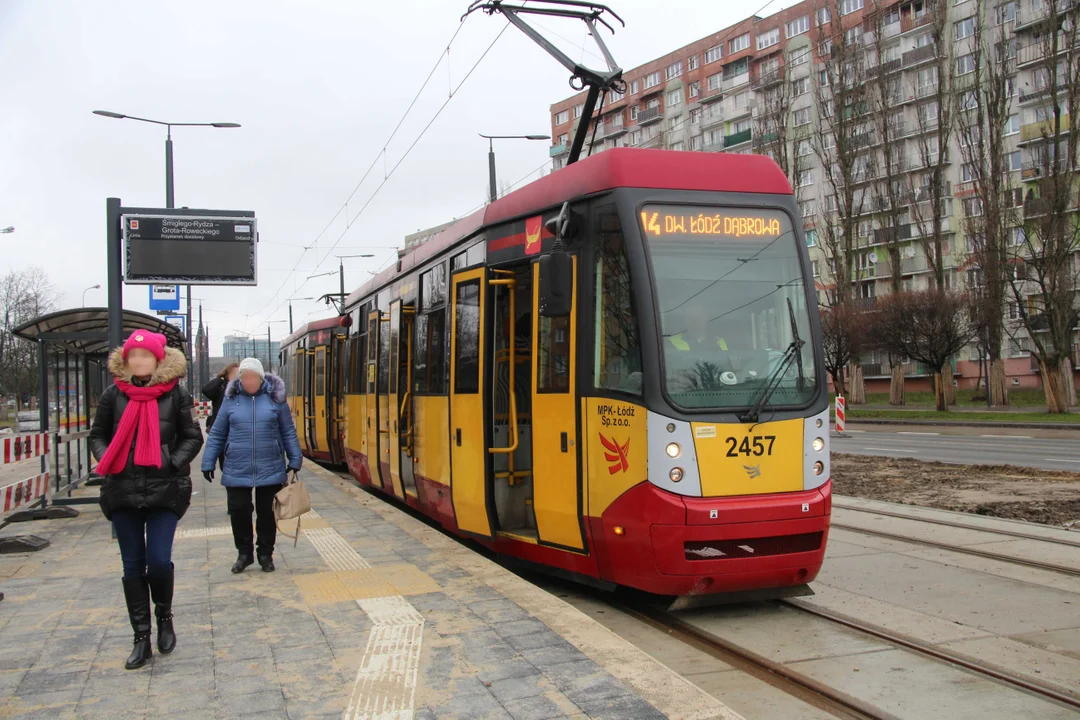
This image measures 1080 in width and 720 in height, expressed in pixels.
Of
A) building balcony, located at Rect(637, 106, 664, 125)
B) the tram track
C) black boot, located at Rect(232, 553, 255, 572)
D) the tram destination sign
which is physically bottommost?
the tram track

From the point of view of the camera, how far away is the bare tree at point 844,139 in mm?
45438

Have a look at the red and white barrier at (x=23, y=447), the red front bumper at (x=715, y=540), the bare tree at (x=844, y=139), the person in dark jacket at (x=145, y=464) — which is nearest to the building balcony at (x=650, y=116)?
the bare tree at (x=844, y=139)

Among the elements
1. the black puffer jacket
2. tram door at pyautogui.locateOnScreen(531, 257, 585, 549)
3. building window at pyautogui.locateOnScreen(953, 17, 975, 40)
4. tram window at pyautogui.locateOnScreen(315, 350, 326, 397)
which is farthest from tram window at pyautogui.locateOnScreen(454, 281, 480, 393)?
building window at pyautogui.locateOnScreen(953, 17, 975, 40)

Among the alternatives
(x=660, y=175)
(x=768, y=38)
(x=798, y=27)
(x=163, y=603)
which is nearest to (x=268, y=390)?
(x=163, y=603)

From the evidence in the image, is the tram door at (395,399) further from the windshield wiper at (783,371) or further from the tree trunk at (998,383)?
the tree trunk at (998,383)

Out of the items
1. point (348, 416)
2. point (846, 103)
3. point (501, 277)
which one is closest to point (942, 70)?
point (846, 103)

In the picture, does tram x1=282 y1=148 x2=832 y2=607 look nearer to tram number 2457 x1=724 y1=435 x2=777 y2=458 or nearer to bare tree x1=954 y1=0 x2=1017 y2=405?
tram number 2457 x1=724 y1=435 x2=777 y2=458

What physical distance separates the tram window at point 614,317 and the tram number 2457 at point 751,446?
725mm

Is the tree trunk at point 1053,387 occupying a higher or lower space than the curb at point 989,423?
higher

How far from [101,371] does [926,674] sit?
15.5 m

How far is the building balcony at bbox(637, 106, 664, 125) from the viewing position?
261 feet

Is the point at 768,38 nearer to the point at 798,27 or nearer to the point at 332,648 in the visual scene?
the point at 798,27

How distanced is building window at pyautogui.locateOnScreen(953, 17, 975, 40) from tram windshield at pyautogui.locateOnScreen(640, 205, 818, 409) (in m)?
56.5

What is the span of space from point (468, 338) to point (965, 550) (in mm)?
5132
